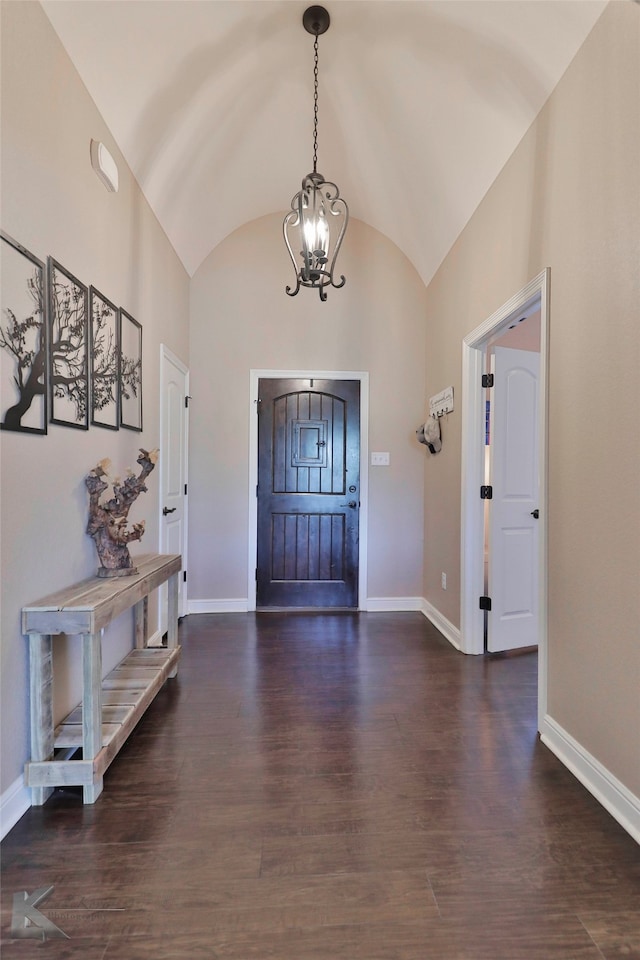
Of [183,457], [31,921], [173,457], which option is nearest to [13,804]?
[31,921]

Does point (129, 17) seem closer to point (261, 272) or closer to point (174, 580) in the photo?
point (261, 272)

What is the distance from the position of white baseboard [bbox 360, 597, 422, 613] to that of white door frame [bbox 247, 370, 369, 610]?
3 cm

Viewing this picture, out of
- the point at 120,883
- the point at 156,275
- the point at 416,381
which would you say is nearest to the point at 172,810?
the point at 120,883

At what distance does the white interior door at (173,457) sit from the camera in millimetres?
3197

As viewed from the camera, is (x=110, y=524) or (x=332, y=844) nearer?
(x=332, y=844)

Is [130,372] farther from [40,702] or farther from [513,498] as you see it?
[513,498]

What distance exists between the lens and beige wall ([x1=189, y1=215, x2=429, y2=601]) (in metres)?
3.90

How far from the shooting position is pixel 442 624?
3.45 m

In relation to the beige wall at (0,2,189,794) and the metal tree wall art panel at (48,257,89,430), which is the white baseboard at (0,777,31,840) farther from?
the metal tree wall art panel at (48,257,89,430)

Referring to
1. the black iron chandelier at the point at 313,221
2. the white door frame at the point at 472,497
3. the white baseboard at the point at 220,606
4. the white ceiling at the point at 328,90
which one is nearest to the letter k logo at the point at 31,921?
the black iron chandelier at the point at 313,221

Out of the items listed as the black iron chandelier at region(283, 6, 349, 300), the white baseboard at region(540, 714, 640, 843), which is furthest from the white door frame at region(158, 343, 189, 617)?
the white baseboard at region(540, 714, 640, 843)

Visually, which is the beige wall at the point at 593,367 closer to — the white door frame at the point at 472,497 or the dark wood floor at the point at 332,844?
the dark wood floor at the point at 332,844

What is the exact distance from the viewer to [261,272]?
3898 mm

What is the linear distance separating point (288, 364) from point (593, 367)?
102 inches
